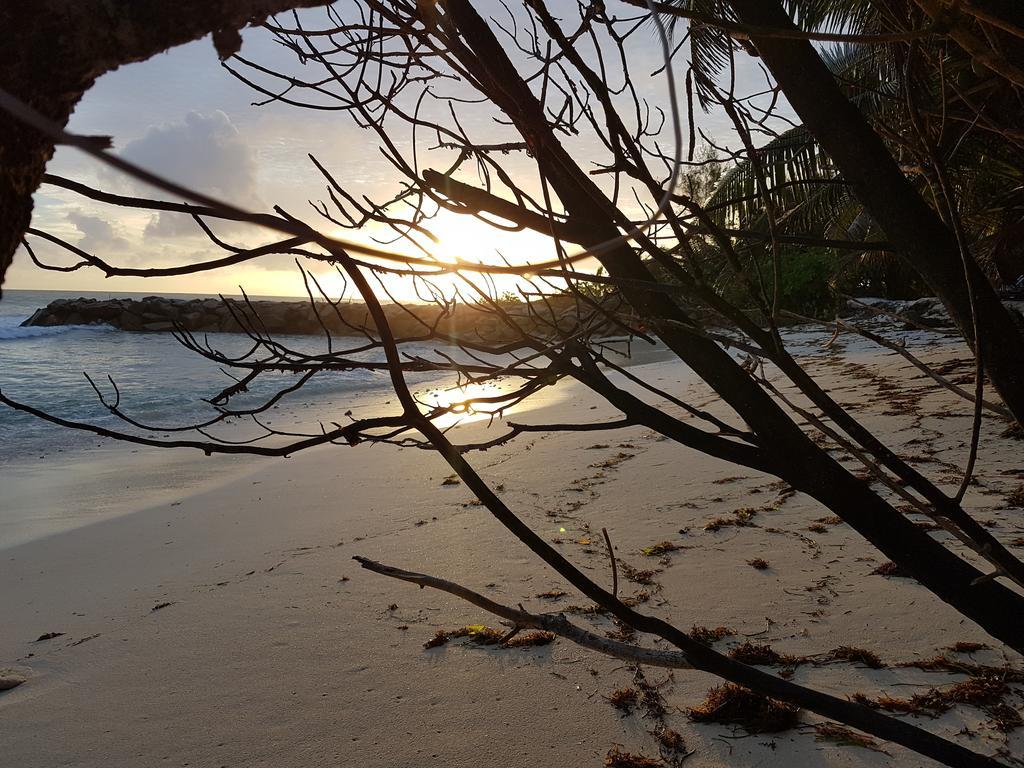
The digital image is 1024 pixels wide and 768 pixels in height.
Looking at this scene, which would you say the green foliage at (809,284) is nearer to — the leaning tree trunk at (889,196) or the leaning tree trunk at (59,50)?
the leaning tree trunk at (889,196)

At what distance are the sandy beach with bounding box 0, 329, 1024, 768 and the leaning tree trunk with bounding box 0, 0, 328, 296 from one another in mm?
1782

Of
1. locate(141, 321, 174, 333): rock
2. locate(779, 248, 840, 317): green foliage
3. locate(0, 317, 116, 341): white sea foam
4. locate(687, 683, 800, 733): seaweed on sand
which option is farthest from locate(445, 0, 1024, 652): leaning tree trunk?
locate(0, 317, 116, 341): white sea foam

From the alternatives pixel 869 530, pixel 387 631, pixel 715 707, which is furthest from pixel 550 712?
pixel 869 530

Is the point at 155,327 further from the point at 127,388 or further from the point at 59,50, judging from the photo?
the point at 59,50

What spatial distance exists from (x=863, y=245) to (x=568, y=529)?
2.76m

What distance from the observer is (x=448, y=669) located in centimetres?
246

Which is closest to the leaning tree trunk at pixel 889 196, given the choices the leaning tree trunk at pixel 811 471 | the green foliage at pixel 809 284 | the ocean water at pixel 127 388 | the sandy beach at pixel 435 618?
the leaning tree trunk at pixel 811 471

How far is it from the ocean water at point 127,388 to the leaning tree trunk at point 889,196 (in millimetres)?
8636

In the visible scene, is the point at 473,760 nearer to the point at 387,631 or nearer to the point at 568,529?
the point at 387,631

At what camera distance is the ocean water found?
9.46 metres

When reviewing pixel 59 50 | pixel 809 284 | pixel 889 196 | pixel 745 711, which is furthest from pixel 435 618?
pixel 809 284

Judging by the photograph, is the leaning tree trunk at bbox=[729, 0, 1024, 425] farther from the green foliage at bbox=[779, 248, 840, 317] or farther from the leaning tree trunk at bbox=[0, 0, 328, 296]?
the green foliage at bbox=[779, 248, 840, 317]

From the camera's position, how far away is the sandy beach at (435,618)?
2090mm

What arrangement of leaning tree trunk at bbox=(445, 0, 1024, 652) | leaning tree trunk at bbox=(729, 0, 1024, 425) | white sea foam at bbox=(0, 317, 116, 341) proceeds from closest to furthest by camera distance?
leaning tree trunk at bbox=(445, 0, 1024, 652) < leaning tree trunk at bbox=(729, 0, 1024, 425) < white sea foam at bbox=(0, 317, 116, 341)
